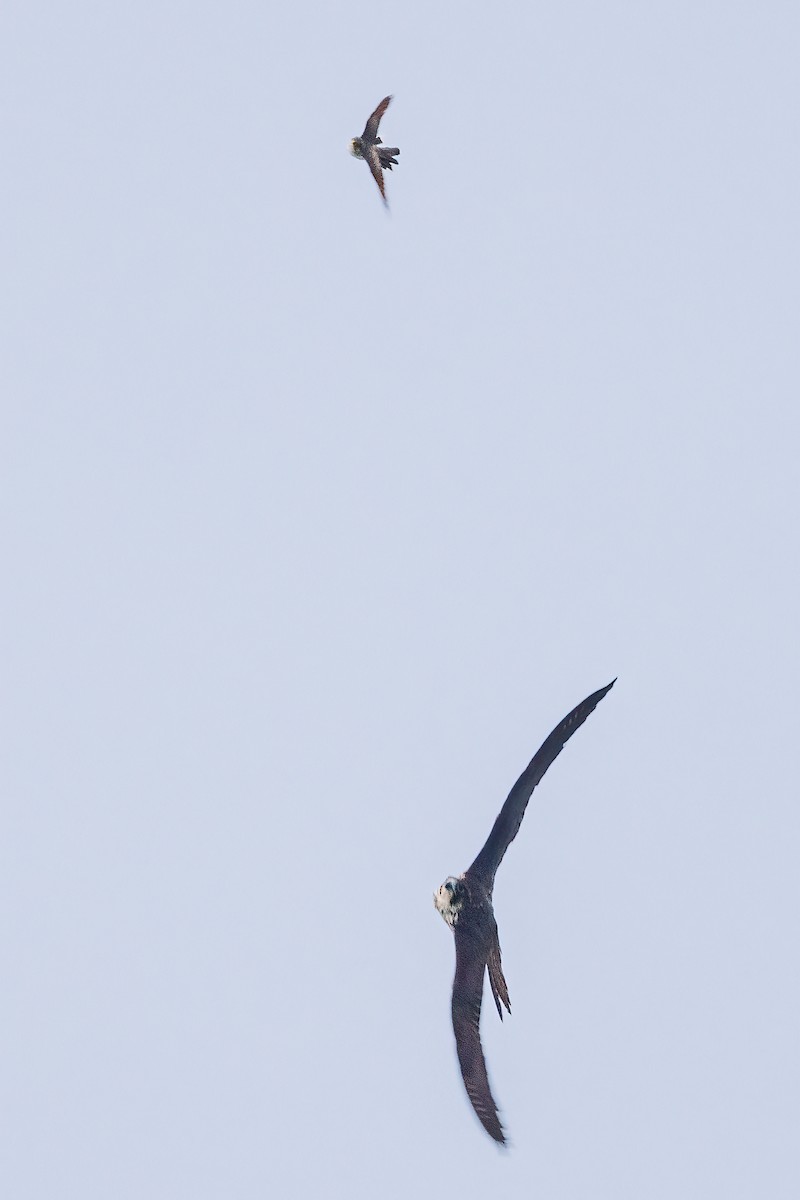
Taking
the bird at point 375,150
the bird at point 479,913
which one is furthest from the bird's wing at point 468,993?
the bird at point 375,150

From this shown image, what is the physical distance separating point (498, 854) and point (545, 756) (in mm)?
1482

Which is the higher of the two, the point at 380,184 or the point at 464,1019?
the point at 380,184

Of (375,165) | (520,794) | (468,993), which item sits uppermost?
(375,165)

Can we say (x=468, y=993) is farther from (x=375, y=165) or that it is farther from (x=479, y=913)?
(x=375, y=165)

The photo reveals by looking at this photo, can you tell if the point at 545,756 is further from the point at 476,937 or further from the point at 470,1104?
the point at 470,1104

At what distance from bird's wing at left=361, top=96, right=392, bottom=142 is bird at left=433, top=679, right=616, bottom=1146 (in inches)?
625

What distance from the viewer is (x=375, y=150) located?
3334 centimetres

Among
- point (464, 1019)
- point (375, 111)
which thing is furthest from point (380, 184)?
point (464, 1019)

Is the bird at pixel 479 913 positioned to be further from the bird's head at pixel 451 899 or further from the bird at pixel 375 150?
the bird at pixel 375 150

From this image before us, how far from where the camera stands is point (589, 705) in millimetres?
21188

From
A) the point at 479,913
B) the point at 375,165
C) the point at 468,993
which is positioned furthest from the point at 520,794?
the point at 375,165

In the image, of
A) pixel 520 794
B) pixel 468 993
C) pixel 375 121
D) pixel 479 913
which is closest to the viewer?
pixel 468 993

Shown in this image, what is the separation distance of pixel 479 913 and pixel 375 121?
57.0ft

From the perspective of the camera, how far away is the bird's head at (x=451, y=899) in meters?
21.5
